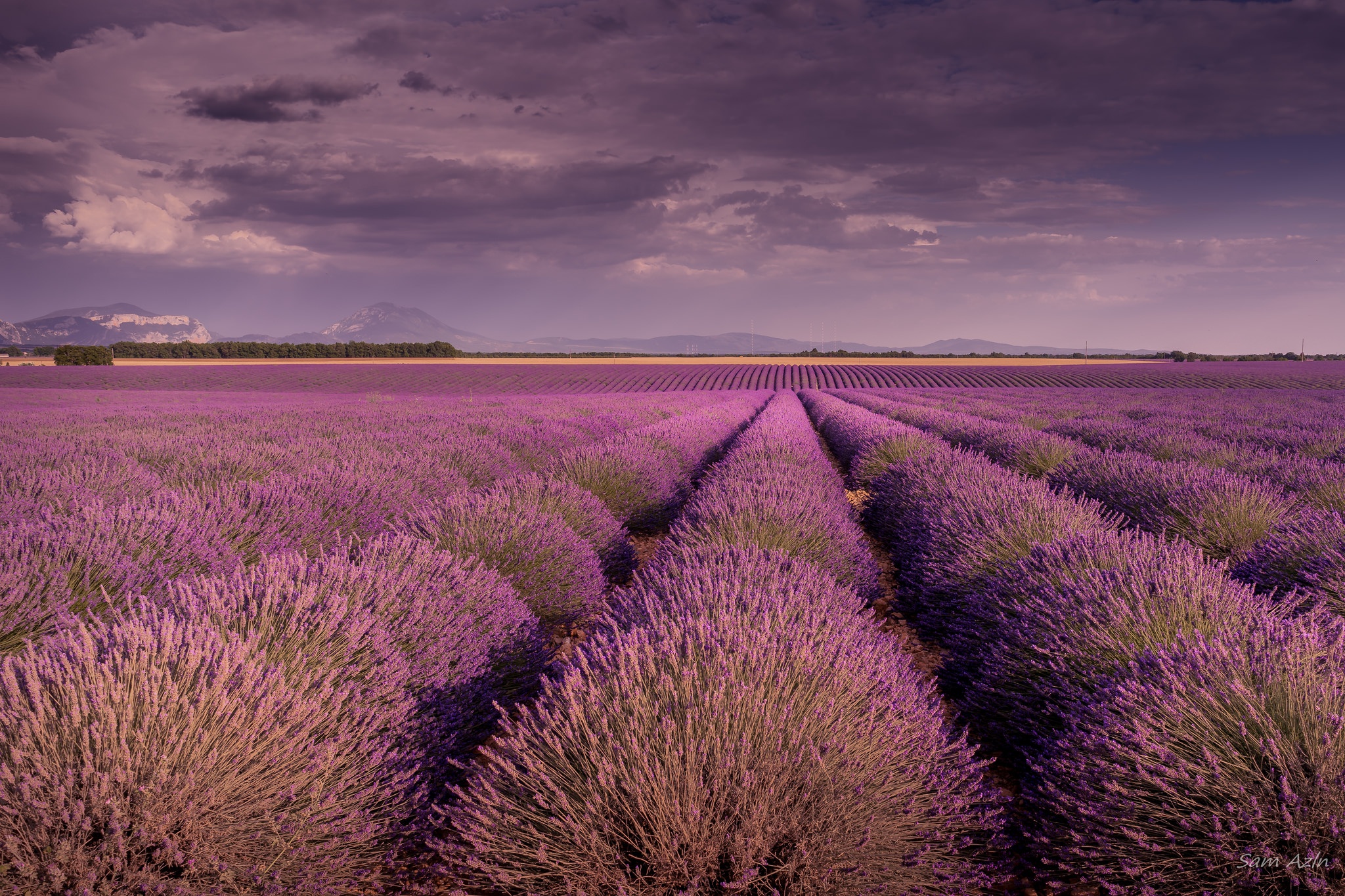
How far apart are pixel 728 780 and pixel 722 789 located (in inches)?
1.0

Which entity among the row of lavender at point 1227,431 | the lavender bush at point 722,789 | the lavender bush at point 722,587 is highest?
the row of lavender at point 1227,431

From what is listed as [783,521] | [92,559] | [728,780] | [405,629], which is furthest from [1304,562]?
[92,559]

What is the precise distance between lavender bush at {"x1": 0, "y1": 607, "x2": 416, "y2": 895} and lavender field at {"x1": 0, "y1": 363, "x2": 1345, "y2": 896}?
0.01 metres

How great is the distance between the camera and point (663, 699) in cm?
169

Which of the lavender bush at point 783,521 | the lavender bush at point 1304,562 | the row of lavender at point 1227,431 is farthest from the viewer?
the row of lavender at point 1227,431

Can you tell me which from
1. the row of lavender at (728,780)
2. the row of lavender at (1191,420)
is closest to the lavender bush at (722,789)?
the row of lavender at (728,780)

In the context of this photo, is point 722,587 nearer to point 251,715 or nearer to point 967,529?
point 251,715

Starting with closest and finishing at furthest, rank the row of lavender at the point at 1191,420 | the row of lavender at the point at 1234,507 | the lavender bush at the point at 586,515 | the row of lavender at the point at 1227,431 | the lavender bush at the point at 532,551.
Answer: the row of lavender at the point at 1234,507 < the lavender bush at the point at 532,551 < the lavender bush at the point at 586,515 < the row of lavender at the point at 1227,431 < the row of lavender at the point at 1191,420

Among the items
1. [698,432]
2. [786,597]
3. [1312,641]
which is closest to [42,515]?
[786,597]

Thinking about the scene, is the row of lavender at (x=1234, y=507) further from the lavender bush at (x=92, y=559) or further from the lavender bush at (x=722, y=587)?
the lavender bush at (x=92, y=559)

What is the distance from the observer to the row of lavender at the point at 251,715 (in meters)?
1.35

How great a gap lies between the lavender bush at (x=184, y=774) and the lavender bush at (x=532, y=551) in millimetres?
1472

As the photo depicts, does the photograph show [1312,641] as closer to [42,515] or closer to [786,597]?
[786,597]

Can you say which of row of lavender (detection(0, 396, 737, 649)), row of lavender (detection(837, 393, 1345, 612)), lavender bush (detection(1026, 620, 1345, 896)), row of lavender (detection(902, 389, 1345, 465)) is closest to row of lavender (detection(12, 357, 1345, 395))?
row of lavender (detection(902, 389, 1345, 465))
